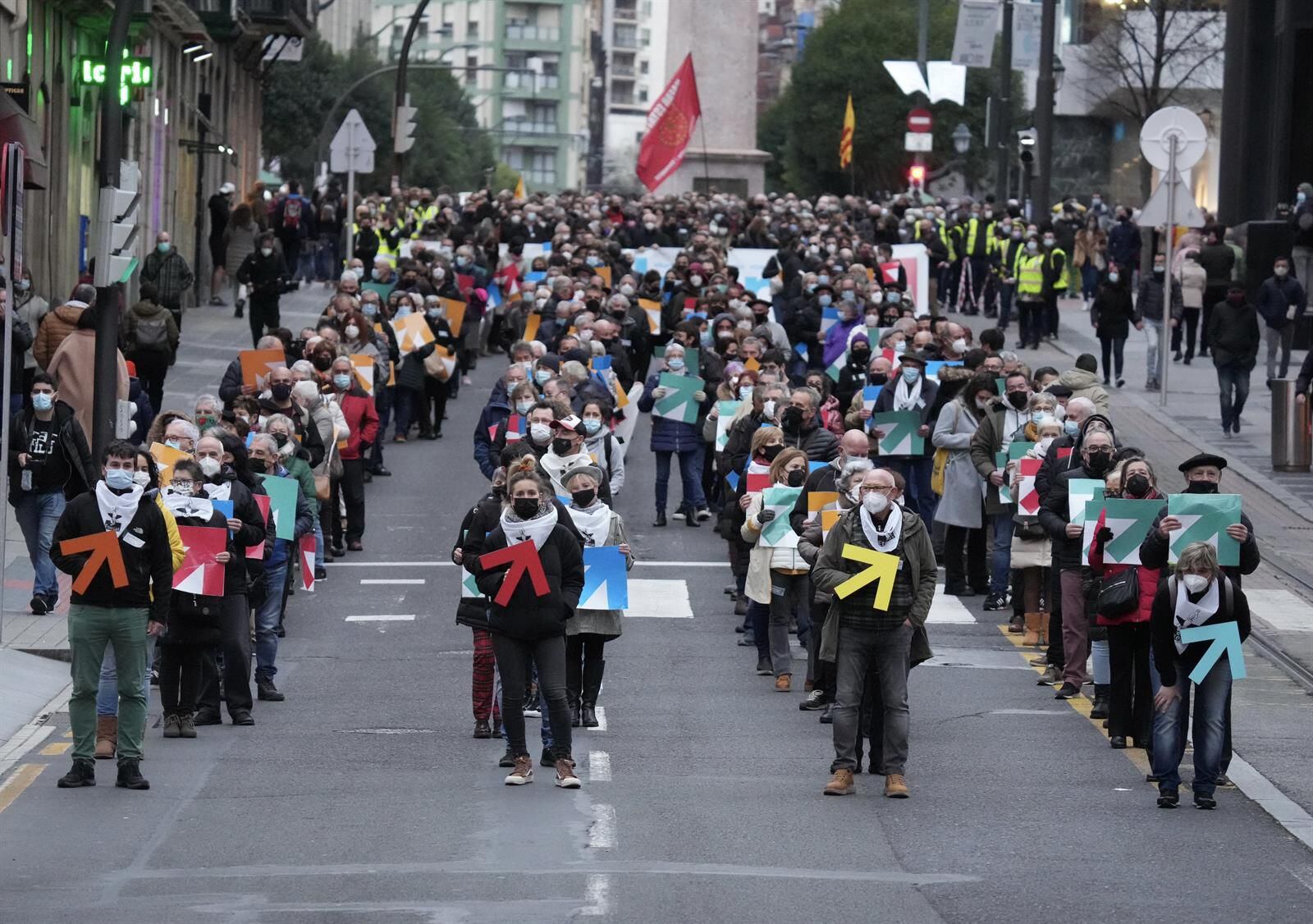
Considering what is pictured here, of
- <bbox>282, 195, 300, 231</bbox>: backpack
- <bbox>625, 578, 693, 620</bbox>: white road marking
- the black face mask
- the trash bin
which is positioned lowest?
<bbox>625, 578, 693, 620</bbox>: white road marking

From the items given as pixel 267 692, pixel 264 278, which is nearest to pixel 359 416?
pixel 267 692

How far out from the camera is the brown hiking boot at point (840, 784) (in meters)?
12.8

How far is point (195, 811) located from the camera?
483 inches

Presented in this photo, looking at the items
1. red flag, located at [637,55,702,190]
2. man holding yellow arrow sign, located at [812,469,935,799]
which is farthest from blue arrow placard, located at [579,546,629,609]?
red flag, located at [637,55,702,190]

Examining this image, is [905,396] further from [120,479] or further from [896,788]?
[120,479]

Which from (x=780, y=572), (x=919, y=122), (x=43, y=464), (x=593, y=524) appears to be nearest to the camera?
(x=593, y=524)

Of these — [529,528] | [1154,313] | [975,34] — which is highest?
[975,34]

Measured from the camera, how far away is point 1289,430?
25.8 meters

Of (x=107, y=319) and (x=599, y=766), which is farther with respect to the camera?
(x=107, y=319)

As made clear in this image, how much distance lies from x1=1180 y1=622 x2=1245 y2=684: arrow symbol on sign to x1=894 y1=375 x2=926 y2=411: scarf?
9.10m

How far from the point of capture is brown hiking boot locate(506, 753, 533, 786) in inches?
508

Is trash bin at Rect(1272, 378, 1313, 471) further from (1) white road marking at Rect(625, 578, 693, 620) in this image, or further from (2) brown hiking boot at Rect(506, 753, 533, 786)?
(2) brown hiking boot at Rect(506, 753, 533, 786)

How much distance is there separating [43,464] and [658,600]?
15.8ft

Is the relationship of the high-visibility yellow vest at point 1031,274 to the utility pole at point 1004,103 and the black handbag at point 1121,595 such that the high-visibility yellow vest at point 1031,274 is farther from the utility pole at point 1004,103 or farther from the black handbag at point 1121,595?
the black handbag at point 1121,595
